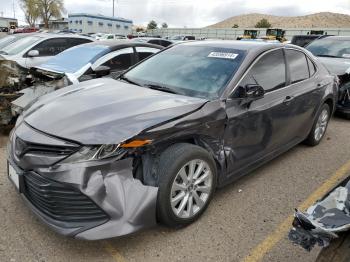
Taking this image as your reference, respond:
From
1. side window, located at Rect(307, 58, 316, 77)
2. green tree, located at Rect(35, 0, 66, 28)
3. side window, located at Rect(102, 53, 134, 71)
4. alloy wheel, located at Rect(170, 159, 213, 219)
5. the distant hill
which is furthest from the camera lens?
the distant hill

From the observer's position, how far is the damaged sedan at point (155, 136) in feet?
8.20

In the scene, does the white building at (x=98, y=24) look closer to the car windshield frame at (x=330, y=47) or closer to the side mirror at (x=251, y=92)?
the car windshield frame at (x=330, y=47)

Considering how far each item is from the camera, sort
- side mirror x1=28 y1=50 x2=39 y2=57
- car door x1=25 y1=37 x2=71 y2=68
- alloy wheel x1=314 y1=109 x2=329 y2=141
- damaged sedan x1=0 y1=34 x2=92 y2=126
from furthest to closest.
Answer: car door x1=25 y1=37 x2=71 y2=68, side mirror x1=28 y1=50 x2=39 y2=57, alloy wheel x1=314 y1=109 x2=329 y2=141, damaged sedan x1=0 y1=34 x2=92 y2=126

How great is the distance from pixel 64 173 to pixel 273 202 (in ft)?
7.36

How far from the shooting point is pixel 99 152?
252cm

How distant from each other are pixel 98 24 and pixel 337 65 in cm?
7230

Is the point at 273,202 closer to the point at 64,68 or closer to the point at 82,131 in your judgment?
the point at 82,131

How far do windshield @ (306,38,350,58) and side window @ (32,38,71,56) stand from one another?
638cm

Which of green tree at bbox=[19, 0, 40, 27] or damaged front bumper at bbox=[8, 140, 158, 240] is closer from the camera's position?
damaged front bumper at bbox=[8, 140, 158, 240]

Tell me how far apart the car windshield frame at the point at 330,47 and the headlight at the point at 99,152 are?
7.13 m

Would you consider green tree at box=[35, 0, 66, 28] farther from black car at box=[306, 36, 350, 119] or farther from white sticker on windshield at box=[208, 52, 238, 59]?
white sticker on windshield at box=[208, 52, 238, 59]

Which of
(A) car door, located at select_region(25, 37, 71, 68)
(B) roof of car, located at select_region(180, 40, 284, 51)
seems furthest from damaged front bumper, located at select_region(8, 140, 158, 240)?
(A) car door, located at select_region(25, 37, 71, 68)

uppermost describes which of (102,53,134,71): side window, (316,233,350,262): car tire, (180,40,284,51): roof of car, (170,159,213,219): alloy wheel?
(180,40,284,51): roof of car

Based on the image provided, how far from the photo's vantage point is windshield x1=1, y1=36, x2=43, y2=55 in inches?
332
